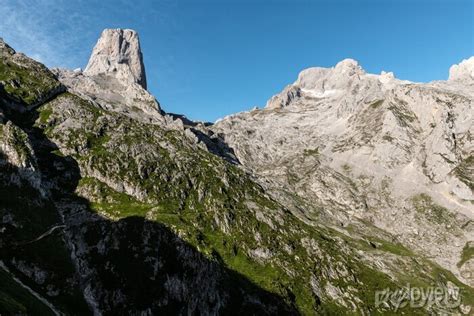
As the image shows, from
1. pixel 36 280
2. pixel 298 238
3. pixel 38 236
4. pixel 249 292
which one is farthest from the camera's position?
pixel 298 238

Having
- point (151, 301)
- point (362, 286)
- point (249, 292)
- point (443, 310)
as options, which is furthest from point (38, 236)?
point (443, 310)

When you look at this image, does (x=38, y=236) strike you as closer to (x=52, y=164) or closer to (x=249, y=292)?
(x=52, y=164)

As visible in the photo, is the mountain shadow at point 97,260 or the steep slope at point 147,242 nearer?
the mountain shadow at point 97,260

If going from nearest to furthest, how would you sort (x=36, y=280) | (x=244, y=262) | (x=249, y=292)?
(x=36, y=280)
(x=249, y=292)
(x=244, y=262)

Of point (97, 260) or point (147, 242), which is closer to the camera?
point (97, 260)

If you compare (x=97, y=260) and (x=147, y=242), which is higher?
(x=147, y=242)

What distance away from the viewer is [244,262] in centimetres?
15800

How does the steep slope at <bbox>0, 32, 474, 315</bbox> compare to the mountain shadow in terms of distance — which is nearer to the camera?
the mountain shadow

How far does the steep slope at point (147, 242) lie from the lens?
114688 mm

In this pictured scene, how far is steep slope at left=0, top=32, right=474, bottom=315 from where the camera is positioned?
376ft

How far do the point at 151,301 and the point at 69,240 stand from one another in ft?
102

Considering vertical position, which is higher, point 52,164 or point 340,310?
point 340,310

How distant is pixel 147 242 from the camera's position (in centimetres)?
13962

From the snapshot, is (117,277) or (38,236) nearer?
(38,236)
